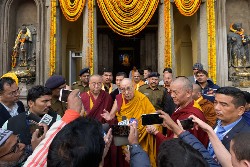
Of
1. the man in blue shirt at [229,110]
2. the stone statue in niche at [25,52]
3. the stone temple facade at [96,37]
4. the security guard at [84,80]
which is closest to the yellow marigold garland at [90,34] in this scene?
the stone temple facade at [96,37]

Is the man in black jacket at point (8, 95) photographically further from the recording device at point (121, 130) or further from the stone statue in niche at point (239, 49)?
the stone statue in niche at point (239, 49)

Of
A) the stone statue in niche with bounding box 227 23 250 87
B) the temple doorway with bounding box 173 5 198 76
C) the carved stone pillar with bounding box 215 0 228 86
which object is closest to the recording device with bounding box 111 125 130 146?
the carved stone pillar with bounding box 215 0 228 86

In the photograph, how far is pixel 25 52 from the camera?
1249 cm

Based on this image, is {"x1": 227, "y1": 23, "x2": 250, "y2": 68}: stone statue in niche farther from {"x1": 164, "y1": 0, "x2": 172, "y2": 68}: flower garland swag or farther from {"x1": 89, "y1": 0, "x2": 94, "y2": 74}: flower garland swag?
{"x1": 89, "y1": 0, "x2": 94, "y2": 74}: flower garland swag

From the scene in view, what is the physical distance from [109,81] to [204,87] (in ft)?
9.35

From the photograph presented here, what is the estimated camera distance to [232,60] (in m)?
12.0

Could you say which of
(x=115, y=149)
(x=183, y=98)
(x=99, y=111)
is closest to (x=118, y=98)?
(x=99, y=111)

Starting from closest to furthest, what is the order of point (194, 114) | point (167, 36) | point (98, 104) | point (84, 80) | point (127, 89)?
1. point (194, 114)
2. point (127, 89)
3. point (98, 104)
4. point (84, 80)
5. point (167, 36)

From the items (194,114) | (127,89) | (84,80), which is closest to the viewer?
(194,114)

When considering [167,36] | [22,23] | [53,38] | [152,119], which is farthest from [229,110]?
[22,23]

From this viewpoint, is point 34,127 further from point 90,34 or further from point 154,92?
point 90,34

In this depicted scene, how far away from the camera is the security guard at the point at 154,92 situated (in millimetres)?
6996

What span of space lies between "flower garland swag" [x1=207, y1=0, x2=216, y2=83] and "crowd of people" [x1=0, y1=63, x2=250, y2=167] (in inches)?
188

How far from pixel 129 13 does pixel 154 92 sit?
5110 millimetres
